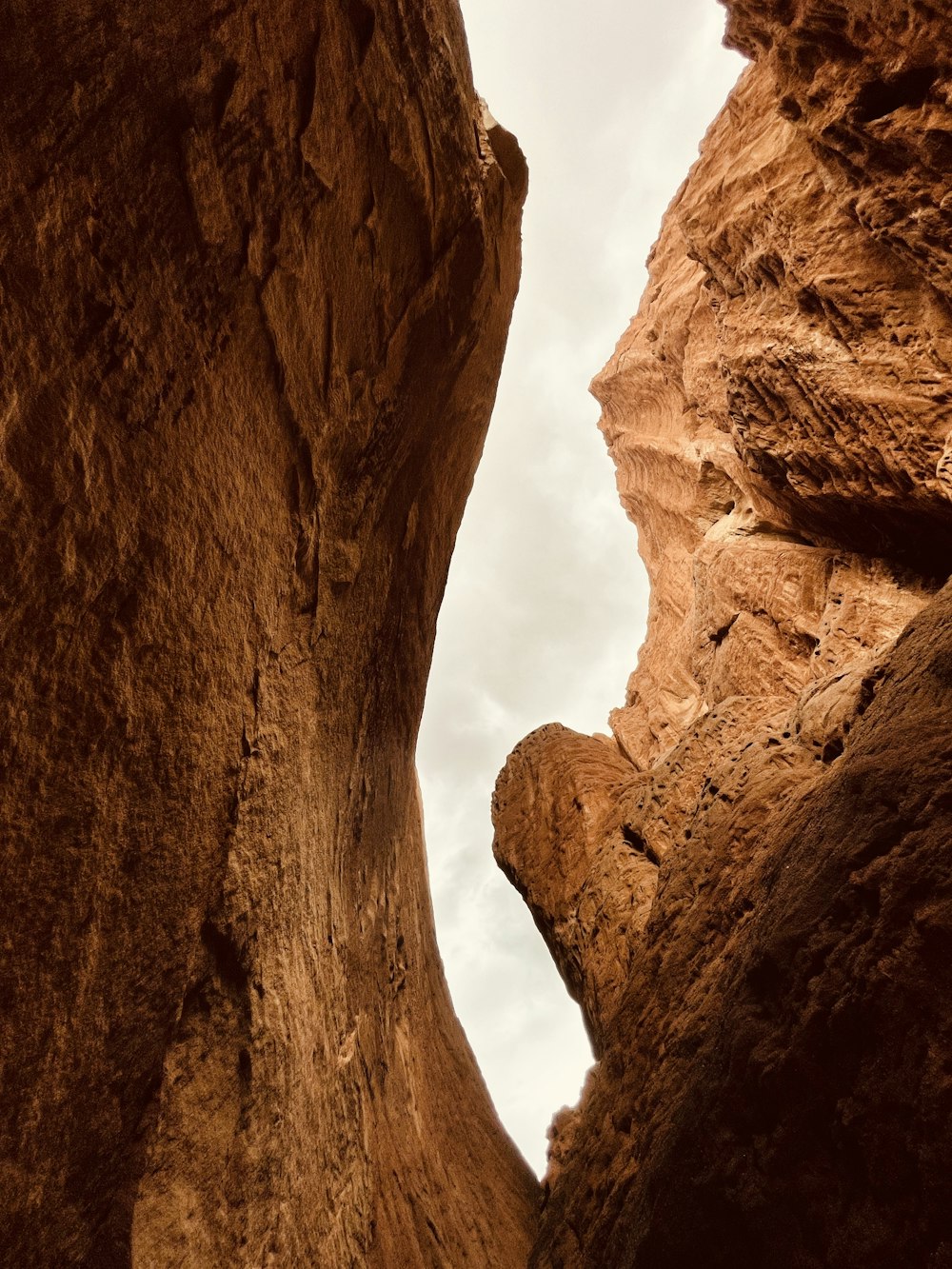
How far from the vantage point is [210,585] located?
4742mm

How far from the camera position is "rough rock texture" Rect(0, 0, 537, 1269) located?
356 centimetres

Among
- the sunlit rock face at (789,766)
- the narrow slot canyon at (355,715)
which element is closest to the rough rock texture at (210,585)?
the narrow slot canyon at (355,715)

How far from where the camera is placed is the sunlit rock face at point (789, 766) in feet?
11.7

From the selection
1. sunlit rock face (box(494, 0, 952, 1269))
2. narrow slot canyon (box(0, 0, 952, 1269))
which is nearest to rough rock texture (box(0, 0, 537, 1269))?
narrow slot canyon (box(0, 0, 952, 1269))

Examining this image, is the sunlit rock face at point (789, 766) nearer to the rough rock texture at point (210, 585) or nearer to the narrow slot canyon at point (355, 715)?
the narrow slot canyon at point (355, 715)

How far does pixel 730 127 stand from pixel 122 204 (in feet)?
41.4

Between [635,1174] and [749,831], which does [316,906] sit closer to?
[635,1174]

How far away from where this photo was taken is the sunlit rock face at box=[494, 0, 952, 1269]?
3.56 meters

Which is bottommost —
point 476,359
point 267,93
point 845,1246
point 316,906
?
point 845,1246

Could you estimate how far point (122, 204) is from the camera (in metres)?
3.84

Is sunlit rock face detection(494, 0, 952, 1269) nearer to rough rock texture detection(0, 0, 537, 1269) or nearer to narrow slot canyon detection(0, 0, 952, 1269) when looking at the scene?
narrow slot canyon detection(0, 0, 952, 1269)

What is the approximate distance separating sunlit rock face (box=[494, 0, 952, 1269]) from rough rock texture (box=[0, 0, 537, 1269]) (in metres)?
2.50

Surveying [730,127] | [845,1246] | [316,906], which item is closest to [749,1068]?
[845,1246]

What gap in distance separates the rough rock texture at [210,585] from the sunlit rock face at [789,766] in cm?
250
